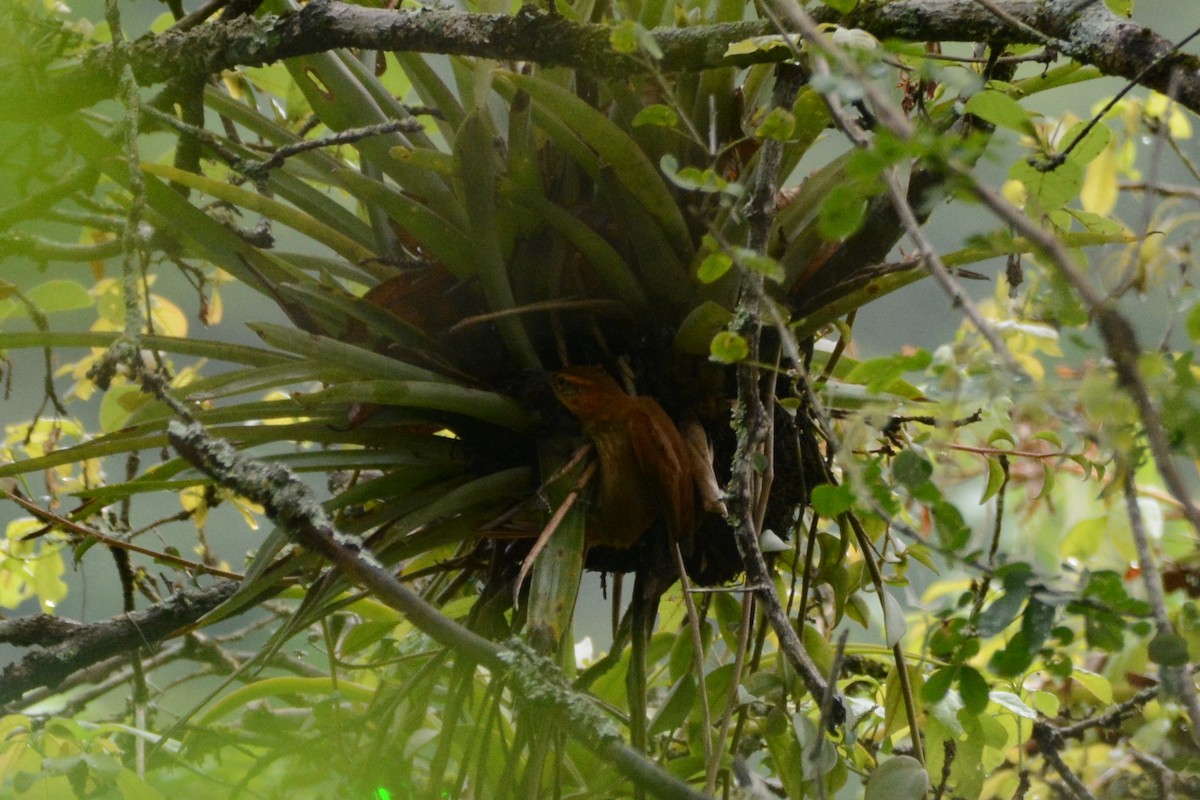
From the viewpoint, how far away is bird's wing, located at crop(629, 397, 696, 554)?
702 mm

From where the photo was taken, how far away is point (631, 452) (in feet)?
2.34

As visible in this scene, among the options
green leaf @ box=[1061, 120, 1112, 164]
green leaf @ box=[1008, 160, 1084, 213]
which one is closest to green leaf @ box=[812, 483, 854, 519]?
green leaf @ box=[1008, 160, 1084, 213]

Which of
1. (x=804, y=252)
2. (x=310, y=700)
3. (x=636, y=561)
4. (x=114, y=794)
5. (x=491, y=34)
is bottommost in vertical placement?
(x=310, y=700)

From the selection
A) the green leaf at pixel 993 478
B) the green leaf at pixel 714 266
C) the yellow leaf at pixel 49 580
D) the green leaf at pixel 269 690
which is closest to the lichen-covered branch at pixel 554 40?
the green leaf at pixel 714 266

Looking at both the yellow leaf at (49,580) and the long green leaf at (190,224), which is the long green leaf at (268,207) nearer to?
the long green leaf at (190,224)

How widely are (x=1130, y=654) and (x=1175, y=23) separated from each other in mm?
1125

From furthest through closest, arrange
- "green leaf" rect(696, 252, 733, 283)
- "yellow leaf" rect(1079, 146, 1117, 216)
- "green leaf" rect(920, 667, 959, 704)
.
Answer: "yellow leaf" rect(1079, 146, 1117, 216) < "green leaf" rect(696, 252, 733, 283) < "green leaf" rect(920, 667, 959, 704)

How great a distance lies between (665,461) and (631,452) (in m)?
0.03

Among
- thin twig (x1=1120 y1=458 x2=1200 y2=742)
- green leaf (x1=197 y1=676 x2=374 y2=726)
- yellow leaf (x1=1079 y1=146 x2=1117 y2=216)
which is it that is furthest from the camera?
yellow leaf (x1=1079 y1=146 x2=1117 y2=216)

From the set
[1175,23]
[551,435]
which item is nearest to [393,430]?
[551,435]

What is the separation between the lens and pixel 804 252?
751mm

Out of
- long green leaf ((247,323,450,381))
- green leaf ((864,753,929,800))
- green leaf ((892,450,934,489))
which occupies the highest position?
long green leaf ((247,323,450,381))

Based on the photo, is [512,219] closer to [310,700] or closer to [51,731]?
[51,731]

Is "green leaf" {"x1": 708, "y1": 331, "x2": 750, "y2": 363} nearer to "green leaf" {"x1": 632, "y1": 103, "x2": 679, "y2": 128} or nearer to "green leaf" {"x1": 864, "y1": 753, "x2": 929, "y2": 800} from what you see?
"green leaf" {"x1": 632, "y1": 103, "x2": 679, "y2": 128}
